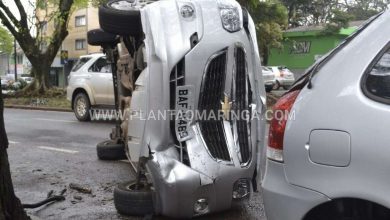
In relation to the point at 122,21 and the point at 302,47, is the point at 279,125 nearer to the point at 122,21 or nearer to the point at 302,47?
the point at 122,21

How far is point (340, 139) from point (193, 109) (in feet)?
6.35

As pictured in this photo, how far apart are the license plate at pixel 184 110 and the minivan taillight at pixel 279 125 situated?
1.37 metres

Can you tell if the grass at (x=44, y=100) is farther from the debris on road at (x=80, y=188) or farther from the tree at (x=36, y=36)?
the debris on road at (x=80, y=188)

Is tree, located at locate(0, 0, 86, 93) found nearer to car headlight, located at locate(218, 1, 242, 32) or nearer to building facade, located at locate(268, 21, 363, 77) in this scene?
building facade, located at locate(268, 21, 363, 77)

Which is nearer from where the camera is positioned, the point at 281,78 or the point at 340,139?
the point at 340,139

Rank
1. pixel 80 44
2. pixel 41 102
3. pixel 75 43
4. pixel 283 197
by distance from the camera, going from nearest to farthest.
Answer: pixel 283 197 < pixel 41 102 < pixel 80 44 < pixel 75 43

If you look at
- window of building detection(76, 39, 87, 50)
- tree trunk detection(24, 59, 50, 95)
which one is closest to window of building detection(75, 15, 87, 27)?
window of building detection(76, 39, 87, 50)

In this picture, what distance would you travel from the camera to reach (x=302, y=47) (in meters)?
33.9

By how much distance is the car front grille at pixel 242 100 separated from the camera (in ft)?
14.7

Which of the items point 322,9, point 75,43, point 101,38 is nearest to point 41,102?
point 101,38

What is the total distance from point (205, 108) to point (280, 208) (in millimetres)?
1718

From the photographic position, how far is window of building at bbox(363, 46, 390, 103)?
248 centimetres

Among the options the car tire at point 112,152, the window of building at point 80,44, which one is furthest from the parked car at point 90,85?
the window of building at point 80,44

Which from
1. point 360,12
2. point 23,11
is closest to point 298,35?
point 360,12
